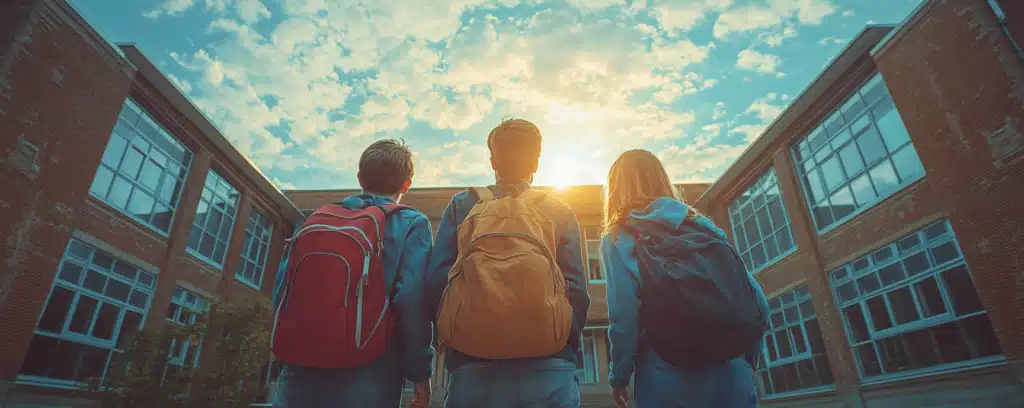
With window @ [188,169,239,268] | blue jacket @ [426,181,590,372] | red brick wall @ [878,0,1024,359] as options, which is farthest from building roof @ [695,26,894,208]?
window @ [188,169,239,268]

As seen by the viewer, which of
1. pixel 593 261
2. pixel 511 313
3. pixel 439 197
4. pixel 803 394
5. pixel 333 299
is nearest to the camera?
pixel 511 313

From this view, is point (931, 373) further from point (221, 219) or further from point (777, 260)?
point (221, 219)

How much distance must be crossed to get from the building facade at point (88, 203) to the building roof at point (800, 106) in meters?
14.2

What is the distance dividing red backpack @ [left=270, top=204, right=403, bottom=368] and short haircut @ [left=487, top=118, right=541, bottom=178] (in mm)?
676

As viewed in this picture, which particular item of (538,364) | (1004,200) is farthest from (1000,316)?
(538,364)

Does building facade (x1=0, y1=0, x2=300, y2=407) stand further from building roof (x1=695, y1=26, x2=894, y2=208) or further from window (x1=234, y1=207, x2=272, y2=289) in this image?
building roof (x1=695, y1=26, x2=894, y2=208)

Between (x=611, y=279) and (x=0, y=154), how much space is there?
10344 millimetres

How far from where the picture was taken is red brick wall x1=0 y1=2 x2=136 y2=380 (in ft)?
25.7

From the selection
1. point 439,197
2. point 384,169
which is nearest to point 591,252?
point 439,197

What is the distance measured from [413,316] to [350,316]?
0.27m

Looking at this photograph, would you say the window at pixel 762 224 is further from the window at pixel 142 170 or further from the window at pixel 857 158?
A: the window at pixel 142 170

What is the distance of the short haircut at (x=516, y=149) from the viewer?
2.17 metres

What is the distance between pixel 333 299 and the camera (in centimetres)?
162

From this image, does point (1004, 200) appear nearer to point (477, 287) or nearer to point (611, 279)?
point (611, 279)
